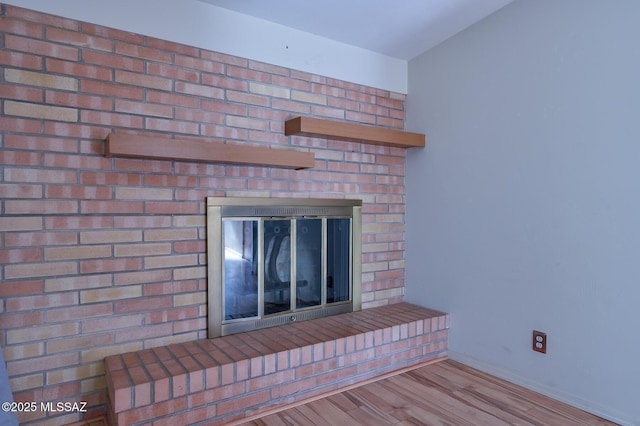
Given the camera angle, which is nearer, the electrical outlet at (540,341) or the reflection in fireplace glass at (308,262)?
the electrical outlet at (540,341)

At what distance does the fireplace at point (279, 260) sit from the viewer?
2.26 m

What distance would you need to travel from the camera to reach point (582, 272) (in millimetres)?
2041

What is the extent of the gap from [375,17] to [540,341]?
206 cm

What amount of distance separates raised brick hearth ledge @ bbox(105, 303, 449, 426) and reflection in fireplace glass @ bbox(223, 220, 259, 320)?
157 millimetres

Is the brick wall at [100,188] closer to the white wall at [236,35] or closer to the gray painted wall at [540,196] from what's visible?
the white wall at [236,35]

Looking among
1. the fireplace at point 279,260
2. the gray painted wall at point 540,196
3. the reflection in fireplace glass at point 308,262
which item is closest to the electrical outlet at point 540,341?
the gray painted wall at point 540,196

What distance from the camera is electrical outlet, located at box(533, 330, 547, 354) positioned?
2197mm

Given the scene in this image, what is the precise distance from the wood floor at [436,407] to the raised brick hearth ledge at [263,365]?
0.34 ft

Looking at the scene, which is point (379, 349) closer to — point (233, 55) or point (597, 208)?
point (597, 208)

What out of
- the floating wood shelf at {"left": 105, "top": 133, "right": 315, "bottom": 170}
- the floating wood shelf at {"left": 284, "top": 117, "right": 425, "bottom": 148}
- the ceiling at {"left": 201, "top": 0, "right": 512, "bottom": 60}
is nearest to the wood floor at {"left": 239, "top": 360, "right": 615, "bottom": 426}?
the floating wood shelf at {"left": 105, "top": 133, "right": 315, "bottom": 170}

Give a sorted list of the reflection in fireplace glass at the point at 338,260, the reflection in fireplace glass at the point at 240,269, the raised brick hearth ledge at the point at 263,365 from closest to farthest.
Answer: the raised brick hearth ledge at the point at 263,365, the reflection in fireplace glass at the point at 240,269, the reflection in fireplace glass at the point at 338,260

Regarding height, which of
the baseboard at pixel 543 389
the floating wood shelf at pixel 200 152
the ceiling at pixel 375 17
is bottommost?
the baseboard at pixel 543 389

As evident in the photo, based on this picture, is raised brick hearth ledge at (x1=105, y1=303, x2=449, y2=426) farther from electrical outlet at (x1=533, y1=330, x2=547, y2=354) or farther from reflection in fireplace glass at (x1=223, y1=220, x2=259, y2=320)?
electrical outlet at (x1=533, y1=330, x2=547, y2=354)

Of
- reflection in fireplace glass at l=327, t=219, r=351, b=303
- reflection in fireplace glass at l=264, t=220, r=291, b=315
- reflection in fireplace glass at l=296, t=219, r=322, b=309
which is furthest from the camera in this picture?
reflection in fireplace glass at l=327, t=219, r=351, b=303
